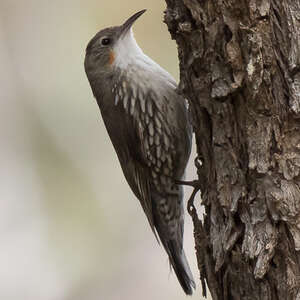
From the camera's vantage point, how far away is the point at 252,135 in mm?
2904

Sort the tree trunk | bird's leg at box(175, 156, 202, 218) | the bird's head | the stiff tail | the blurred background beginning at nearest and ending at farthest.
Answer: the tree trunk → bird's leg at box(175, 156, 202, 218) → the stiff tail → the bird's head → the blurred background

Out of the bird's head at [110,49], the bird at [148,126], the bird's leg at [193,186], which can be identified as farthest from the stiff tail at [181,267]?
the bird's head at [110,49]

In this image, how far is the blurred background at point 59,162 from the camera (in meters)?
6.43

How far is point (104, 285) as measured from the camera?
20.7ft

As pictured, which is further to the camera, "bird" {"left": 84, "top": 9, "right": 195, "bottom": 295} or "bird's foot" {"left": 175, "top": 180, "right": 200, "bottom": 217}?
"bird" {"left": 84, "top": 9, "right": 195, "bottom": 295}

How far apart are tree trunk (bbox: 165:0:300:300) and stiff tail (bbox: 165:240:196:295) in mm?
1303

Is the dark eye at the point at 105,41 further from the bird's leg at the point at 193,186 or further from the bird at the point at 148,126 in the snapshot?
the bird's leg at the point at 193,186

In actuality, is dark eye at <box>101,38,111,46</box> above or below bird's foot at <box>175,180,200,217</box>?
above

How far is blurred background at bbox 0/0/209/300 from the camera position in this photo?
643cm

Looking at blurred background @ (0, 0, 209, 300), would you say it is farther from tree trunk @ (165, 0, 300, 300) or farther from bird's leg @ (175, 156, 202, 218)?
tree trunk @ (165, 0, 300, 300)

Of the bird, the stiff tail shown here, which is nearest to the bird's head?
the bird

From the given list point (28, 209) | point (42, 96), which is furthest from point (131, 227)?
point (42, 96)

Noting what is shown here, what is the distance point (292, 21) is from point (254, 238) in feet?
2.87

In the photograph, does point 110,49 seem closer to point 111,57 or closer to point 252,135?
point 111,57
